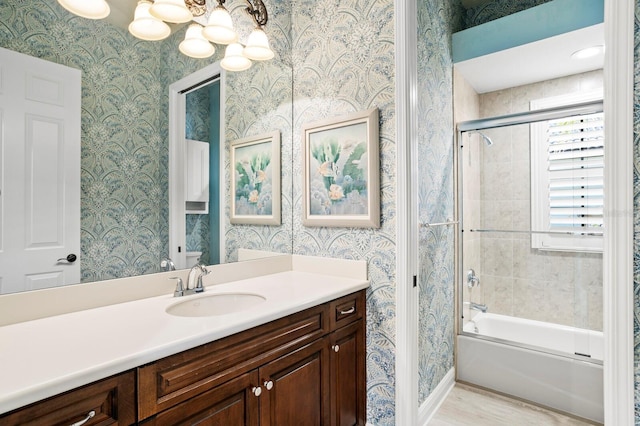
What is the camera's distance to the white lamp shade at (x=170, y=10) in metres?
1.34

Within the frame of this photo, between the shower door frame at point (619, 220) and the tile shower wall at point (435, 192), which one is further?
the tile shower wall at point (435, 192)

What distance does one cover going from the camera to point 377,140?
5.61ft

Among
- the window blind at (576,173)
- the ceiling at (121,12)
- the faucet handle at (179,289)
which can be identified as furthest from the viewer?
the window blind at (576,173)

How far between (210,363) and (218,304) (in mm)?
529

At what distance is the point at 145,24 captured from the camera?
138 centimetres

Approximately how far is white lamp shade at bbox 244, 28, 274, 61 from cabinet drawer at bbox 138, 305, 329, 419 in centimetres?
130

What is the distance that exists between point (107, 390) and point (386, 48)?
1746 millimetres

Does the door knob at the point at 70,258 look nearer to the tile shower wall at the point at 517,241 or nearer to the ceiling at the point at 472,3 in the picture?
the tile shower wall at the point at 517,241

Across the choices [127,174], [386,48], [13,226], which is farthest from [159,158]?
[386,48]

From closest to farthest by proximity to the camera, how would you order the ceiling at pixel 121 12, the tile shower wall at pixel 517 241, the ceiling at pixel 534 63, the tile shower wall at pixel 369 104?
1. the ceiling at pixel 121 12
2. the tile shower wall at pixel 369 104
3. the ceiling at pixel 534 63
4. the tile shower wall at pixel 517 241

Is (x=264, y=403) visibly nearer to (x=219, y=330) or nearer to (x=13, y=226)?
(x=219, y=330)

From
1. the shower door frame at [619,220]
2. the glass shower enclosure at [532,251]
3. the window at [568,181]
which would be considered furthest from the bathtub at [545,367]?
the shower door frame at [619,220]

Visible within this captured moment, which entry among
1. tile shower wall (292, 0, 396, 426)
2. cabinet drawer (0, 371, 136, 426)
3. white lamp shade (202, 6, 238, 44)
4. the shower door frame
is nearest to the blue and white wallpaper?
tile shower wall (292, 0, 396, 426)

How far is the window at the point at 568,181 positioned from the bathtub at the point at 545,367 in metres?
0.67
